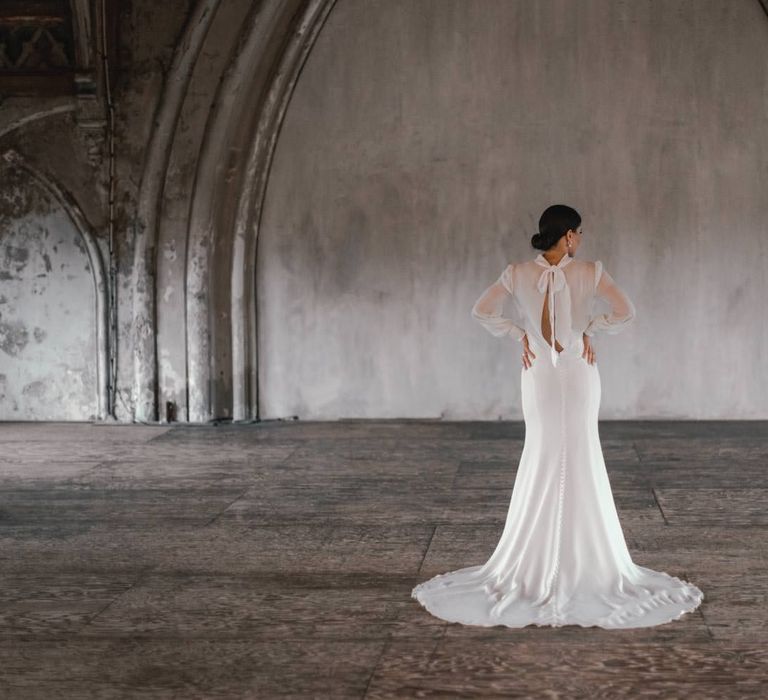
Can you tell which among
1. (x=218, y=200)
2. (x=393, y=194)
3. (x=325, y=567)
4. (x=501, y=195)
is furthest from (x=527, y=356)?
(x=218, y=200)

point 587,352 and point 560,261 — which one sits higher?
point 560,261

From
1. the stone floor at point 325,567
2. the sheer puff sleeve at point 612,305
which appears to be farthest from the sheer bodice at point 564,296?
the stone floor at point 325,567

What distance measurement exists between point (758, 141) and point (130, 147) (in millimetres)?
6033

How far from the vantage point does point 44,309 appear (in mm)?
10891

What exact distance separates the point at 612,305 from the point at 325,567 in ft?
5.99

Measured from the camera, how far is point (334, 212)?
35.3ft

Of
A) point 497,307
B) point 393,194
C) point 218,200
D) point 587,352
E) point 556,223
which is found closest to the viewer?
point 556,223

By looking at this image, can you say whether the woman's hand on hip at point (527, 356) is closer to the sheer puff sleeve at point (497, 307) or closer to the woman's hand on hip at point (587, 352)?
the sheer puff sleeve at point (497, 307)

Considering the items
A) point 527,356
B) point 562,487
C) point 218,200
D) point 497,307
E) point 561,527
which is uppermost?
point 218,200

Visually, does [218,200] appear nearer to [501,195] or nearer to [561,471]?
[501,195]

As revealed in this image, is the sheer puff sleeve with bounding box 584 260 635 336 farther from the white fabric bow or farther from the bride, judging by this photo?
the white fabric bow

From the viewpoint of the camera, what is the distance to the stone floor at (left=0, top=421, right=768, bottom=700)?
3605 mm

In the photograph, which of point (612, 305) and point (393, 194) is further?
point (393, 194)

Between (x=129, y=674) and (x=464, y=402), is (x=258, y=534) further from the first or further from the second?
(x=464, y=402)
